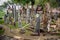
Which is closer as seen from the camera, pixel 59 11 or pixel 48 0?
pixel 48 0

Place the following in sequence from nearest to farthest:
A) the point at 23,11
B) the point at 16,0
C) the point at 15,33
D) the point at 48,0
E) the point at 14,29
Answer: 1. the point at 15,33
2. the point at 14,29
3. the point at 48,0
4. the point at 23,11
5. the point at 16,0

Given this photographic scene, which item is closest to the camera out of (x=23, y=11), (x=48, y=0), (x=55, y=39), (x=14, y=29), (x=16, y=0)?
(x=55, y=39)

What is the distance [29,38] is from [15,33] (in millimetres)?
1348

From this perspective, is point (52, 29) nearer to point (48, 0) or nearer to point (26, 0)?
point (48, 0)

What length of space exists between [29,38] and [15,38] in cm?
68

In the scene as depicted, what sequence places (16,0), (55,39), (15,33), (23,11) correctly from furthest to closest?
(16,0) → (23,11) → (15,33) → (55,39)

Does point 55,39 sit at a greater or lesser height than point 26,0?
lesser

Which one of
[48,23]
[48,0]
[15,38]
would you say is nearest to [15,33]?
[15,38]

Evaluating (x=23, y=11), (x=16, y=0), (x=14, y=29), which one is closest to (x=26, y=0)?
(x=16, y=0)

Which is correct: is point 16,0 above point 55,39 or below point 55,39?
above

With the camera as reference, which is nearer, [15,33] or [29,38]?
[29,38]

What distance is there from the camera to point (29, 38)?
1019 centimetres

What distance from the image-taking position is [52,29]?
11.7 metres

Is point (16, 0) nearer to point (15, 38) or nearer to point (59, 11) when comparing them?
point (59, 11)
